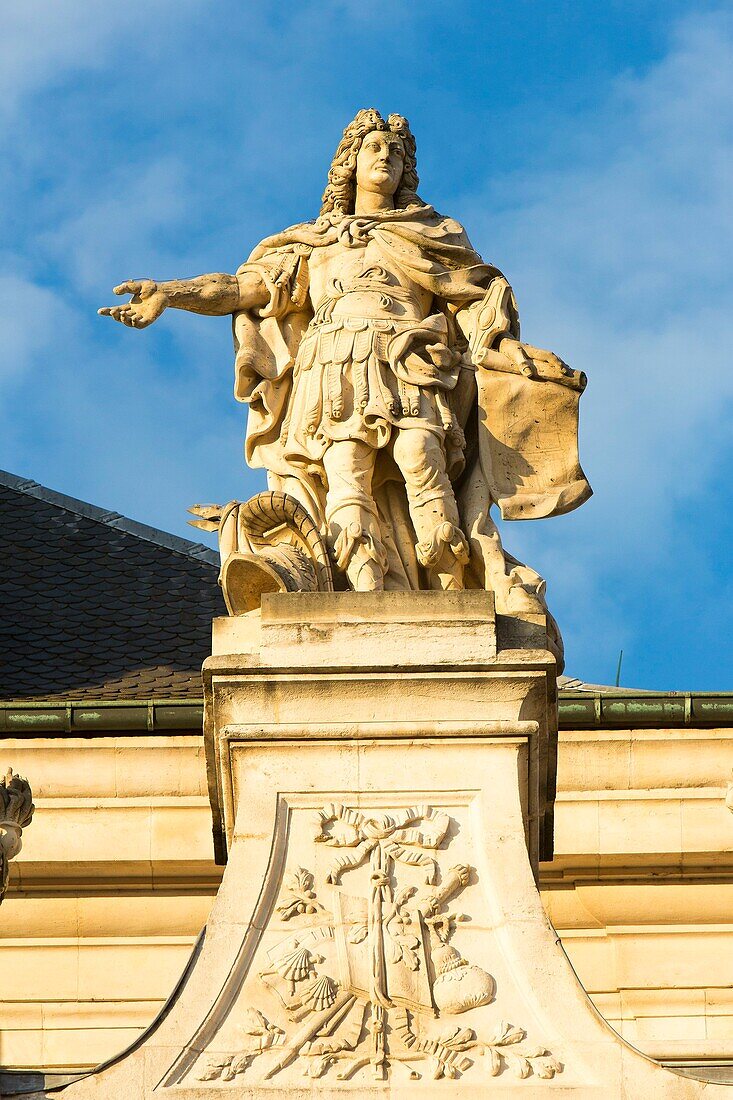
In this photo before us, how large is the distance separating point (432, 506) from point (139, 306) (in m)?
2.03

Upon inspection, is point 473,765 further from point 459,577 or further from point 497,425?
point 497,425

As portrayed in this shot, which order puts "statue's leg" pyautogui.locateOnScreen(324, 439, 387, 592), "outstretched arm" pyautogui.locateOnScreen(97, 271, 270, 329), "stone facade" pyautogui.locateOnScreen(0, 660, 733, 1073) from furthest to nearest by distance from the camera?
"stone facade" pyautogui.locateOnScreen(0, 660, 733, 1073), "outstretched arm" pyautogui.locateOnScreen(97, 271, 270, 329), "statue's leg" pyautogui.locateOnScreen(324, 439, 387, 592)

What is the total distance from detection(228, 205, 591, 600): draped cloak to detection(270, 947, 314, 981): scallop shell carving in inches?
92.1

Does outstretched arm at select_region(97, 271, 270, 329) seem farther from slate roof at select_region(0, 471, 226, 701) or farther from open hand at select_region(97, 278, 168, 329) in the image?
slate roof at select_region(0, 471, 226, 701)

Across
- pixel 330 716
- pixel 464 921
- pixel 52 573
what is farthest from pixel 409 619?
pixel 52 573

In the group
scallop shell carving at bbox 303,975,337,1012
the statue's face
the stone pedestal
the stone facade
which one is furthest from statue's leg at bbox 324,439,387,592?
the stone facade

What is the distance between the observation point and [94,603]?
70.3ft

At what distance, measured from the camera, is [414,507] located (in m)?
13.1

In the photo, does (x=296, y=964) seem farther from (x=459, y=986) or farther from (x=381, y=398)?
(x=381, y=398)

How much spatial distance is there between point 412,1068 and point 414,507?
10.7 feet

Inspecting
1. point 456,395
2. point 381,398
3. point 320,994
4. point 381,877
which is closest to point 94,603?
point 456,395

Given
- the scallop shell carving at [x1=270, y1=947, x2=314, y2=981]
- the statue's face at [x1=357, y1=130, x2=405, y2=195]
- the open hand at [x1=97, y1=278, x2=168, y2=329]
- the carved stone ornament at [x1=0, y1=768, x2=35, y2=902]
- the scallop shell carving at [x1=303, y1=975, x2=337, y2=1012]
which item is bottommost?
the scallop shell carving at [x1=303, y1=975, x2=337, y2=1012]

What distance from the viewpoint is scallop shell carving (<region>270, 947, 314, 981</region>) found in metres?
11.0

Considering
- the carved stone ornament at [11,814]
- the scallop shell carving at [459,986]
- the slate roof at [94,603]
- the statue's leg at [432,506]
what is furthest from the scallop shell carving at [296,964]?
the slate roof at [94,603]
